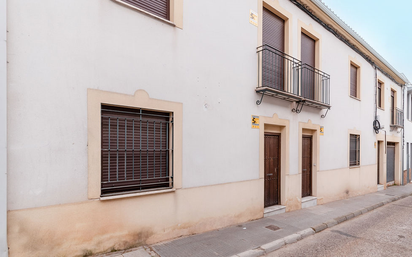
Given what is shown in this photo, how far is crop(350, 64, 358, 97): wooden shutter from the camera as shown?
1028 centimetres

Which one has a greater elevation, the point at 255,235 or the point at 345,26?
the point at 345,26

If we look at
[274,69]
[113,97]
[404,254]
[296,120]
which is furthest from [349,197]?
[113,97]

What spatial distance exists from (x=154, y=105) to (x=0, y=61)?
2.10 metres

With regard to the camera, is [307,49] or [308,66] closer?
[308,66]

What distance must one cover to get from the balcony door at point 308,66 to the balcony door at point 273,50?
3.64ft

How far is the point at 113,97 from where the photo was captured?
12.4 feet

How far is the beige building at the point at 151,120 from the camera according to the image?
314 cm

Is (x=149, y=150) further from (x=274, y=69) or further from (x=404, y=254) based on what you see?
(x=404, y=254)

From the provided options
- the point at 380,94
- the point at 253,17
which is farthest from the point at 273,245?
the point at 380,94

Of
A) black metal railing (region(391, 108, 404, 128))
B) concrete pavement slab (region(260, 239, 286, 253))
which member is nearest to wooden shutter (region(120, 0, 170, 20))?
→ concrete pavement slab (region(260, 239, 286, 253))

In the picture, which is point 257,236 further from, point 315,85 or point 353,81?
point 353,81

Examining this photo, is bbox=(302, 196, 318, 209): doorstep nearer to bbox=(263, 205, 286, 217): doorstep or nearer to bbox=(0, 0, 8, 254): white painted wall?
bbox=(263, 205, 286, 217): doorstep

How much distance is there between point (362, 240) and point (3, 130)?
6.58 meters

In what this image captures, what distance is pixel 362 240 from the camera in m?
5.02
